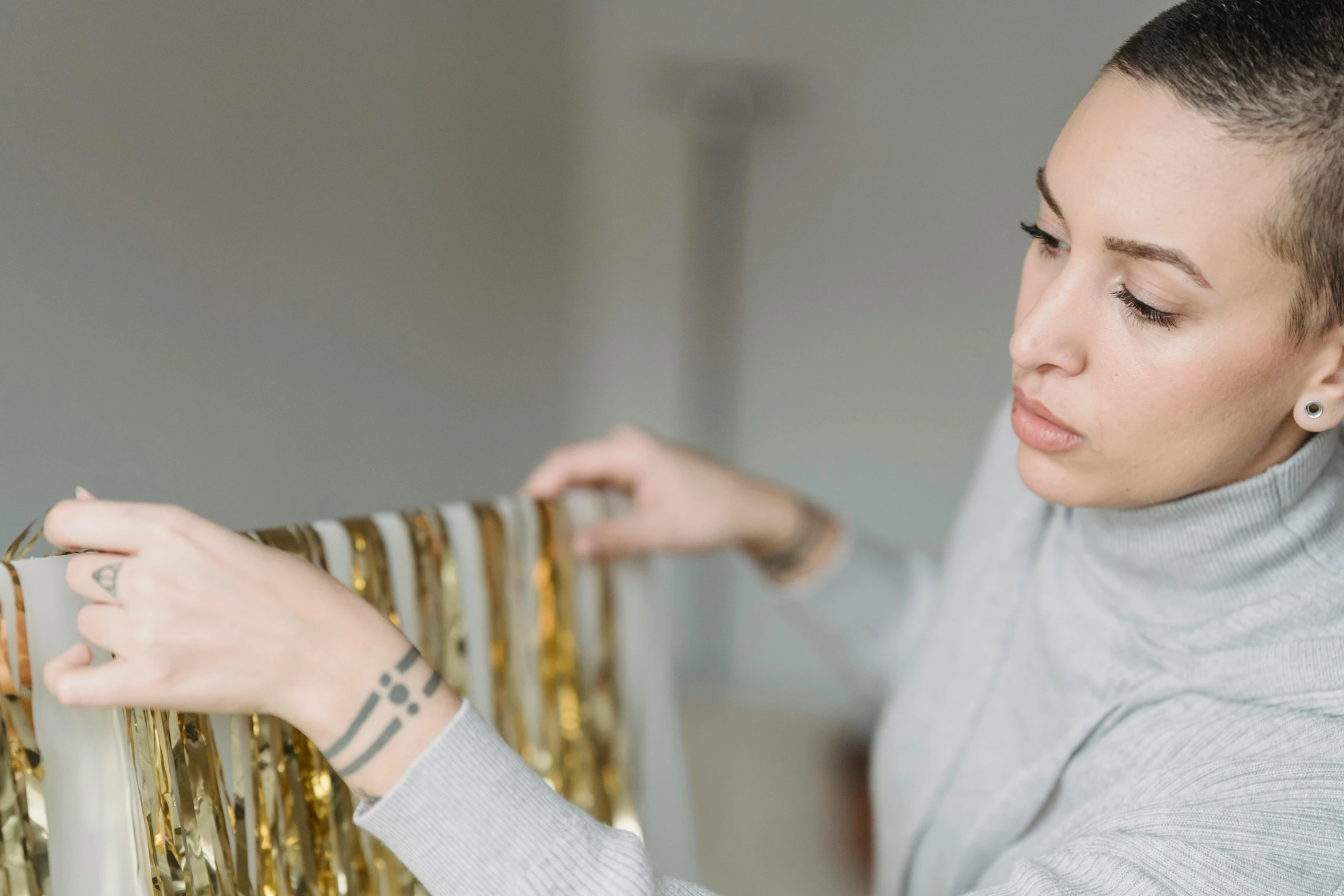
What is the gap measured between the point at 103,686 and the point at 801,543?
760 millimetres

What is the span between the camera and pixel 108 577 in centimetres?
56

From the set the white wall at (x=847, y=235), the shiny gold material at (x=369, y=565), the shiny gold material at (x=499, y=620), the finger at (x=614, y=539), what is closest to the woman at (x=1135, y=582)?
the shiny gold material at (x=369, y=565)

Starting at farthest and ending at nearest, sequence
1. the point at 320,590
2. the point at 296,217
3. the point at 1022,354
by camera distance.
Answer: the point at 296,217 → the point at 1022,354 → the point at 320,590

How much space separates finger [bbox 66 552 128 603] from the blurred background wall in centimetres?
28

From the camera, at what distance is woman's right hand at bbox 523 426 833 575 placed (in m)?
1.02

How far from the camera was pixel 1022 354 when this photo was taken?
2.36 ft

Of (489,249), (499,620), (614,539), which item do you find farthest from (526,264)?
(499,620)

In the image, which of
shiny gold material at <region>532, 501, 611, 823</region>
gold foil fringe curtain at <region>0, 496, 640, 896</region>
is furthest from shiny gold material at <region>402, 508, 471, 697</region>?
shiny gold material at <region>532, 501, 611, 823</region>

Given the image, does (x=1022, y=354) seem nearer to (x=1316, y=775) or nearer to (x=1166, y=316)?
(x=1166, y=316)

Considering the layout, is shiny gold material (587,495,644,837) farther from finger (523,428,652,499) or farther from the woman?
the woman

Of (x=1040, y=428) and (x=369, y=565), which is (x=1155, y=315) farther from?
(x=369, y=565)

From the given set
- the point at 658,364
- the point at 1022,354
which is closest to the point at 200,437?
the point at 1022,354

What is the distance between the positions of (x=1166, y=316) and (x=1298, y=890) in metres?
0.36

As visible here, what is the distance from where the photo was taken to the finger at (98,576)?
0.56 metres
